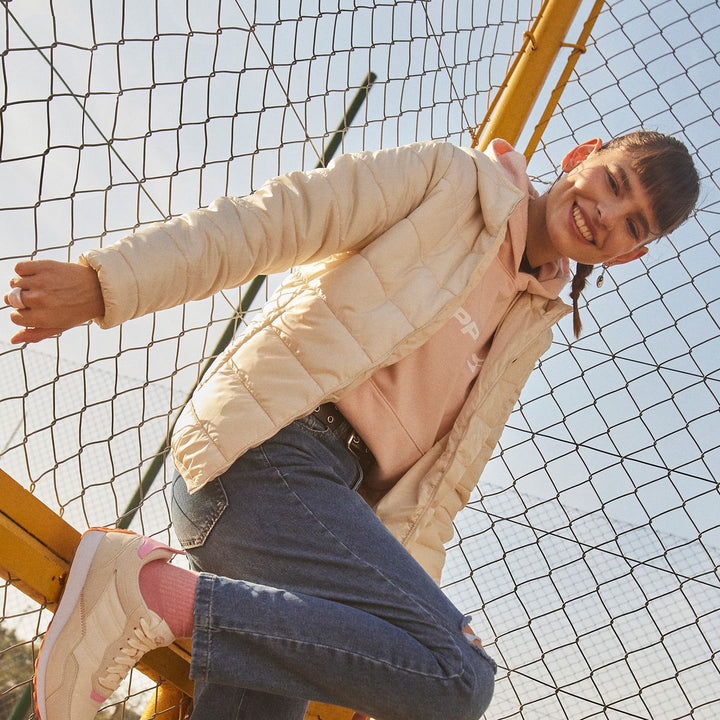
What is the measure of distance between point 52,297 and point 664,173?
1025 mm

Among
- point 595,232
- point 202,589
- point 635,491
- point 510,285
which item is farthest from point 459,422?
point 635,491

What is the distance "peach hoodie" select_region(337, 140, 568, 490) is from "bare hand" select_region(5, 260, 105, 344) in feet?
1.38

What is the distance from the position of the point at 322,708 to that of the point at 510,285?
2.77 feet

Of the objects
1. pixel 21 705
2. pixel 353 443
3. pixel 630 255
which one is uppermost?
pixel 353 443

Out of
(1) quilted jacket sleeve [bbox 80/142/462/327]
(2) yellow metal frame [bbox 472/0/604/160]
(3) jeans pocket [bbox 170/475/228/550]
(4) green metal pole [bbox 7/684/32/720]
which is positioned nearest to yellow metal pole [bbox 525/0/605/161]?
(2) yellow metal frame [bbox 472/0/604/160]

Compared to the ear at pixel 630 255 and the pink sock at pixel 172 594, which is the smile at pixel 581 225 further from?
the pink sock at pixel 172 594

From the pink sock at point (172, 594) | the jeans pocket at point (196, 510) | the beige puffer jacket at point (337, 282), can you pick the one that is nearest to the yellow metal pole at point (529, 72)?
the beige puffer jacket at point (337, 282)

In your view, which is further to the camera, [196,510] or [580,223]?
[580,223]

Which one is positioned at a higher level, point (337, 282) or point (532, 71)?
point (337, 282)

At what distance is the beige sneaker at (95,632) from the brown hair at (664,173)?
98cm

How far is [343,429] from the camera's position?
4.05ft

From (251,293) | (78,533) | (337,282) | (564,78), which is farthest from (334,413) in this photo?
(564,78)

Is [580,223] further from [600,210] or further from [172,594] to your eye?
[172,594]

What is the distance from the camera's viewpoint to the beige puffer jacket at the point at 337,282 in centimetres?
102
